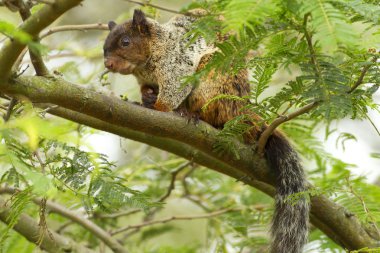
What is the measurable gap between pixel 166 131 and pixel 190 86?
89 cm

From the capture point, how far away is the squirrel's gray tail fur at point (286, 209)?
3781 mm

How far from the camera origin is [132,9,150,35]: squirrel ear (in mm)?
4781

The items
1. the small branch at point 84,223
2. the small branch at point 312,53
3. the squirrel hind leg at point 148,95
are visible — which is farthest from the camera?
the squirrel hind leg at point 148,95

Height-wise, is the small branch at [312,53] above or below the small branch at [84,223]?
above

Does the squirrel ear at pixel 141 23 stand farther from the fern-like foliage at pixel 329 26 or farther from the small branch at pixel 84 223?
the fern-like foliage at pixel 329 26

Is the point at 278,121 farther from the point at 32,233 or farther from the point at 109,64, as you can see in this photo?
the point at 109,64

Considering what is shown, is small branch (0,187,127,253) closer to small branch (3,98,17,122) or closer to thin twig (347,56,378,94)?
small branch (3,98,17,122)

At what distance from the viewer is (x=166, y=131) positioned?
3320mm

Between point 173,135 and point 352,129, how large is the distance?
461 cm

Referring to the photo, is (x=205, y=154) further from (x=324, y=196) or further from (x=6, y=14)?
(x=6, y=14)

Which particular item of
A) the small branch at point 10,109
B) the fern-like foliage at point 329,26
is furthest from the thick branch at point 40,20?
the fern-like foliage at point 329,26

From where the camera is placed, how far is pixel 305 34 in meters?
2.44

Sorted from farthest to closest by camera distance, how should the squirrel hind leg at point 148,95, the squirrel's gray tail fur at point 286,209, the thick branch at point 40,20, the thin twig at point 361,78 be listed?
the squirrel hind leg at point 148,95 < the squirrel's gray tail fur at point 286,209 < the thin twig at point 361,78 < the thick branch at point 40,20

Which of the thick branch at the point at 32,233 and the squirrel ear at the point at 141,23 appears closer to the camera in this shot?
the thick branch at the point at 32,233
